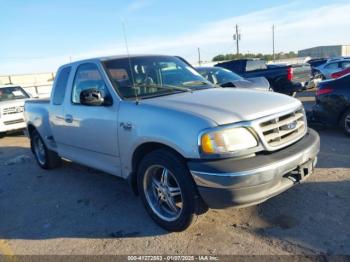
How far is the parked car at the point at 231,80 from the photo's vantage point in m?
8.84

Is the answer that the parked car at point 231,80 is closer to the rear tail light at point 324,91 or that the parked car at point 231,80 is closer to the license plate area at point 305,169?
the rear tail light at point 324,91

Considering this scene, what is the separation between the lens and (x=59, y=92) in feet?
18.5

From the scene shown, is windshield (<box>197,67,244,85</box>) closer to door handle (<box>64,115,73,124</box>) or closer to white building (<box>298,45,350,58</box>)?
door handle (<box>64,115,73,124</box>)

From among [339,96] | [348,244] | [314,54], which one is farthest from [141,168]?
[314,54]

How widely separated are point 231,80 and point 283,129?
6.06 meters

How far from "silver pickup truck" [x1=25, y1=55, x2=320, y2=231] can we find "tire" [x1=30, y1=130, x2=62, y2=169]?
152cm

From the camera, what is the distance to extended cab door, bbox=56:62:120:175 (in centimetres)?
431

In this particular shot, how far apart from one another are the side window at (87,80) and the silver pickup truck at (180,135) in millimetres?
15

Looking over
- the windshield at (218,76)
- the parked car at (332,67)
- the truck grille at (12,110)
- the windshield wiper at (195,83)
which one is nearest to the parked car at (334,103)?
the windshield at (218,76)

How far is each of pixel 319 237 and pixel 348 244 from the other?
0.26 metres

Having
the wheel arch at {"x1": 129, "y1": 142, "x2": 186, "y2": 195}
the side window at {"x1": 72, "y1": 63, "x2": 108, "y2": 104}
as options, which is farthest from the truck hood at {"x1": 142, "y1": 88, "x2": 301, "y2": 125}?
the side window at {"x1": 72, "y1": 63, "x2": 108, "y2": 104}

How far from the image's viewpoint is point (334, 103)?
7117 mm

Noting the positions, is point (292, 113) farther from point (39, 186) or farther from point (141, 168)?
point (39, 186)

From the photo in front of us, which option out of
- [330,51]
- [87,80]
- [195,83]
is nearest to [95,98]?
[87,80]
